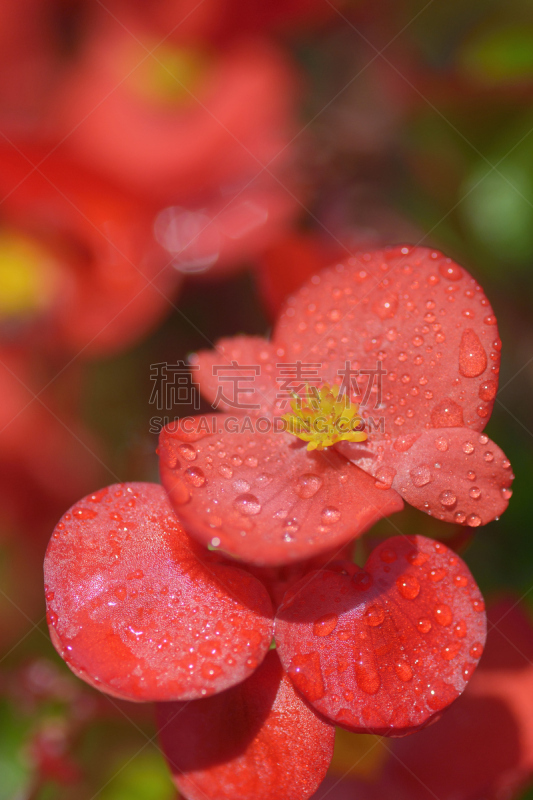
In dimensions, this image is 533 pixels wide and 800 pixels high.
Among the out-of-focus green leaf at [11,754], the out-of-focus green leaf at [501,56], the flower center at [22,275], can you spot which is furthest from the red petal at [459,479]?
the flower center at [22,275]

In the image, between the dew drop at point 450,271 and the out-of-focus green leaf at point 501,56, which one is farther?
the out-of-focus green leaf at point 501,56

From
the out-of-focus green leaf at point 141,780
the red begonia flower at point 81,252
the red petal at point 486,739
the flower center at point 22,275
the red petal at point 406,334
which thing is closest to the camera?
the red petal at point 406,334

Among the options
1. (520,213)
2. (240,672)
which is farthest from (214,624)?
(520,213)

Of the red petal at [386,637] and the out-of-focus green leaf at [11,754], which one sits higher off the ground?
the red petal at [386,637]

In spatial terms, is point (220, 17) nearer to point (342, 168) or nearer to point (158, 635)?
point (342, 168)

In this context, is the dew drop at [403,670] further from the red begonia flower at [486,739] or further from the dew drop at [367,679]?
the red begonia flower at [486,739]

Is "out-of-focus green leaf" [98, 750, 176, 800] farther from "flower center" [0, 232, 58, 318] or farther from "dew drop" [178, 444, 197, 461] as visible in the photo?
"flower center" [0, 232, 58, 318]
